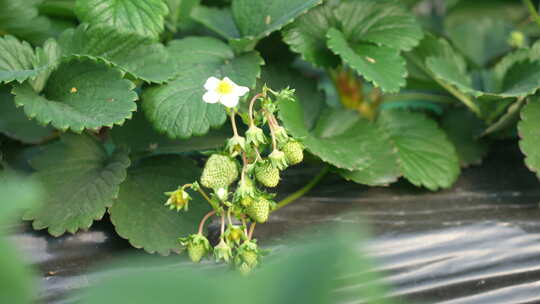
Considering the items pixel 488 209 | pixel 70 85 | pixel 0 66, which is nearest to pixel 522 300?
pixel 488 209

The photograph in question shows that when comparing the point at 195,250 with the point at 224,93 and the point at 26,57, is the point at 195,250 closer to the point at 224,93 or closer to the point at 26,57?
the point at 224,93

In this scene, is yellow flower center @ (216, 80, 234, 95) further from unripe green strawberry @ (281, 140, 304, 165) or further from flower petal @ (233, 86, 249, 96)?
unripe green strawberry @ (281, 140, 304, 165)

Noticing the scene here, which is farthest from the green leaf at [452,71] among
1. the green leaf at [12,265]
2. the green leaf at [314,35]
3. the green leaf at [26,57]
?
the green leaf at [12,265]

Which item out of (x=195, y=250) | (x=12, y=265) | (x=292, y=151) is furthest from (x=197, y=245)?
(x=12, y=265)

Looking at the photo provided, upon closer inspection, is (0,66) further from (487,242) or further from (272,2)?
(487,242)

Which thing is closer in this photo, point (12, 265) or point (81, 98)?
point (12, 265)
